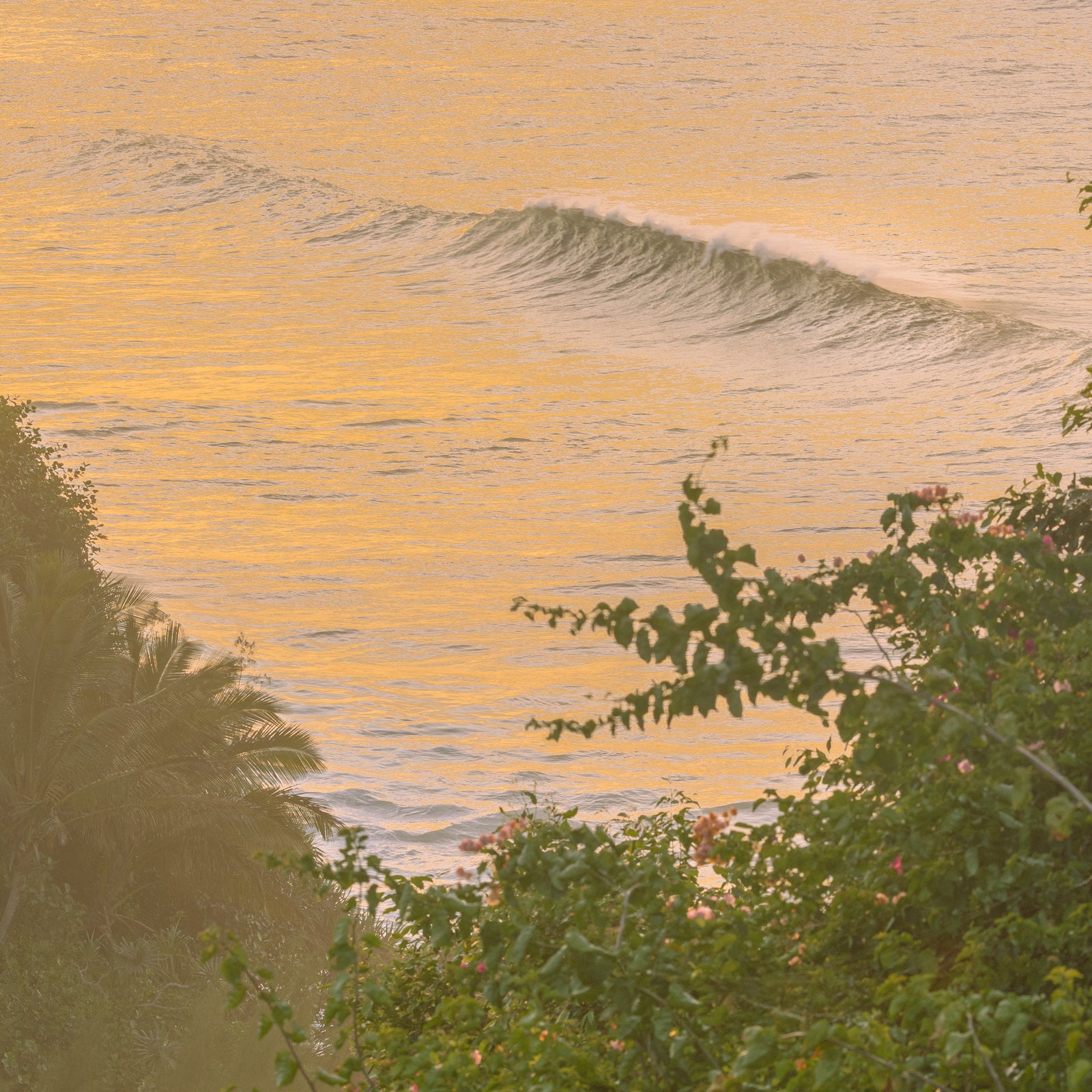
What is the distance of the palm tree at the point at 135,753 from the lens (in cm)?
1617

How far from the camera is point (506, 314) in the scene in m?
66.9

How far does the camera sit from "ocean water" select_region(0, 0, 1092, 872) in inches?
1297

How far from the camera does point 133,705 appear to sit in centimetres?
1631

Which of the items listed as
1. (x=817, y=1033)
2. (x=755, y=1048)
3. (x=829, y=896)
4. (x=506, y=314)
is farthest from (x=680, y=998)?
(x=506, y=314)

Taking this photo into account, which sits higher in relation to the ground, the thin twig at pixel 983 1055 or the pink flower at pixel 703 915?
the thin twig at pixel 983 1055

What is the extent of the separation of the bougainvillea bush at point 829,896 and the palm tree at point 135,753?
9764 mm

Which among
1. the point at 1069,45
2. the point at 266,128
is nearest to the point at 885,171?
the point at 1069,45

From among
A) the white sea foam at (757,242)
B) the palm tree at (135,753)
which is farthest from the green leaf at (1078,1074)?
the white sea foam at (757,242)

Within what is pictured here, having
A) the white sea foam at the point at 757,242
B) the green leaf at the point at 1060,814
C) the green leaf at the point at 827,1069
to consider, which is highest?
the white sea foam at the point at 757,242

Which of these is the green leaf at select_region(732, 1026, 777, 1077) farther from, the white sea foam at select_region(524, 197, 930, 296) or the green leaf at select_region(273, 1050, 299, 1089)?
the white sea foam at select_region(524, 197, 930, 296)

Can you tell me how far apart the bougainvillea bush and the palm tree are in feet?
32.0

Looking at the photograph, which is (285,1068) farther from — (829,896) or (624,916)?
(829,896)

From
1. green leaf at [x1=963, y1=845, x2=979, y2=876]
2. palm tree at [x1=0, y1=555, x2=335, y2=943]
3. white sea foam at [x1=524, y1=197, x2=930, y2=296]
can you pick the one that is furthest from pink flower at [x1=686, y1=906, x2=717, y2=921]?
white sea foam at [x1=524, y1=197, x2=930, y2=296]

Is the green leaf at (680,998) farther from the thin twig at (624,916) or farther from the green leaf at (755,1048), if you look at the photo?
the green leaf at (755,1048)
